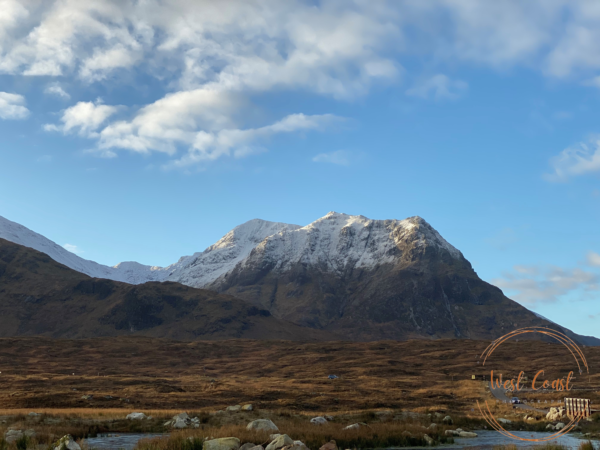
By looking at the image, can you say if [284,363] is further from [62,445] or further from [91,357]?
[62,445]

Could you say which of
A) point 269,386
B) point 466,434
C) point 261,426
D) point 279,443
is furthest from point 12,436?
point 269,386

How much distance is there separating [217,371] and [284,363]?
70.7 feet

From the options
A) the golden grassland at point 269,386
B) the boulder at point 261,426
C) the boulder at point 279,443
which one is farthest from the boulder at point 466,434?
the boulder at point 279,443

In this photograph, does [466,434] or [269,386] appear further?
[269,386]

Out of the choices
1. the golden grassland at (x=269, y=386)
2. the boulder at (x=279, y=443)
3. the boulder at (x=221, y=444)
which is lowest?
the golden grassland at (x=269, y=386)

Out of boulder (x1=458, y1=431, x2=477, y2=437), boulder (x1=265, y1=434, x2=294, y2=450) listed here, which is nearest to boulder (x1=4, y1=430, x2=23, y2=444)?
boulder (x1=265, y1=434, x2=294, y2=450)

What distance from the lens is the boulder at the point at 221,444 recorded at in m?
28.2

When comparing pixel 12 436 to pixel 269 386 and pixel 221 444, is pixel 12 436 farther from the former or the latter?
pixel 269 386

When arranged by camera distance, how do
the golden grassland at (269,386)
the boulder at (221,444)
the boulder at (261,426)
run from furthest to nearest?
the golden grassland at (269,386)
the boulder at (261,426)
the boulder at (221,444)

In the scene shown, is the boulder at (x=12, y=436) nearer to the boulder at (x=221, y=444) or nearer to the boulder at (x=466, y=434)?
the boulder at (x=221, y=444)

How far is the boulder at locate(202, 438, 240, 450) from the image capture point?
28.2m

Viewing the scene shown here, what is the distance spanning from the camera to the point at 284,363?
161m

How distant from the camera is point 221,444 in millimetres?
28609

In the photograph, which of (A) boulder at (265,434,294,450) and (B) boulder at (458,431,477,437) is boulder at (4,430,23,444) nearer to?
(A) boulder at (265,434,294,450)
